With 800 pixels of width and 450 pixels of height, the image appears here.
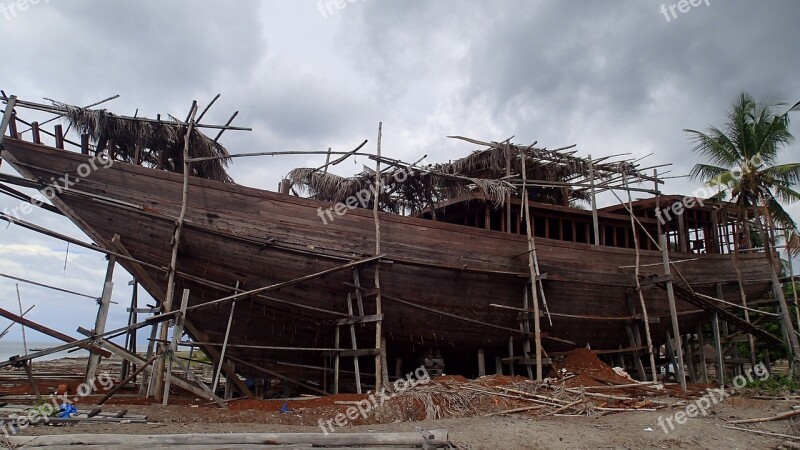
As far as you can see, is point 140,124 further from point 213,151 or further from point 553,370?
point 553,370

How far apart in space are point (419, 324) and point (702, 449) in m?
5.56

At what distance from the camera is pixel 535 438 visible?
281 inches

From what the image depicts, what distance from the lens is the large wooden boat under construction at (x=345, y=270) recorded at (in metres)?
9.23

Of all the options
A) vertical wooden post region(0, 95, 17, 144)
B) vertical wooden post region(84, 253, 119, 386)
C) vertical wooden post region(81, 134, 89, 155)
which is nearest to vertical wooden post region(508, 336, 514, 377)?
vertical wooden post region(84, 253, 119, 386)

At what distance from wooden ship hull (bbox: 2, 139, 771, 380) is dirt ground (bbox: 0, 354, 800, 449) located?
137cm

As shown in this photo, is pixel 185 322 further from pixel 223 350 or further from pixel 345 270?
pixel 345 270

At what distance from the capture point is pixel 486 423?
7723 mm

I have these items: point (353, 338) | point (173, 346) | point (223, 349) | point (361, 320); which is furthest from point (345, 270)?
point (173, 346)

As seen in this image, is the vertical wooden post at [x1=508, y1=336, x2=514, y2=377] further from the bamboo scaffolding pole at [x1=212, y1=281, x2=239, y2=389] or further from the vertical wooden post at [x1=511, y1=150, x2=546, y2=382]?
the bamboo scaffolding pole at [x1=212, y1=281, x2=239, y2=389]

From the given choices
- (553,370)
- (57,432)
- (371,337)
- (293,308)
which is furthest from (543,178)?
(57,432)

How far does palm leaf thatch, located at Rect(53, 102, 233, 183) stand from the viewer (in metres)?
9.22

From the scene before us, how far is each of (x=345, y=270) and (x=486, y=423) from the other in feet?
13.4

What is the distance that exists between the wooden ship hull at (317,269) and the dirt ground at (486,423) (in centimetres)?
137

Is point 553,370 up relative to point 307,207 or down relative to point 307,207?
down
